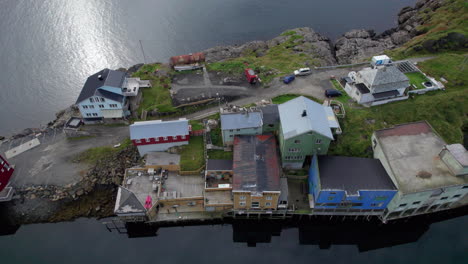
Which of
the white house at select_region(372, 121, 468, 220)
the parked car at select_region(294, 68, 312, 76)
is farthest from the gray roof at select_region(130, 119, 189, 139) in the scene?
the white house at select_region(372, 121, 468, 220)

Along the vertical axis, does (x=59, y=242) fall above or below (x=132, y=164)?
below

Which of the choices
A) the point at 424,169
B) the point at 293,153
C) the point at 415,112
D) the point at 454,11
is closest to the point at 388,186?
the point at 424,169

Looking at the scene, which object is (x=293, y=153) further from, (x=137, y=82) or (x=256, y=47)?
(x=256, y=47)

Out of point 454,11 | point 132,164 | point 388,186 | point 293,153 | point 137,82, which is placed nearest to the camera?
point 388,186

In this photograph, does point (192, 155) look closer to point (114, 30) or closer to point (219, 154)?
point (219, 154)

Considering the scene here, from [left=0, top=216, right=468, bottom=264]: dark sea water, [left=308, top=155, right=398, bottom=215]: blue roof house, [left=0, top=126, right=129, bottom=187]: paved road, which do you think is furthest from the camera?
[left=0, top=126, right=129, bottom=187]: paved road

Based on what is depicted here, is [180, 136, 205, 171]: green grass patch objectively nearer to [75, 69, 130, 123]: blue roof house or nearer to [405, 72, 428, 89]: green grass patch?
[75, 69, 130, 123]: blue roof house

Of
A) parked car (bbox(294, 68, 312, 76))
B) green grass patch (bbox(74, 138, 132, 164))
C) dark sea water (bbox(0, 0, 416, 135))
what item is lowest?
green grass patch (bbox(74, 138, 132, 164))
